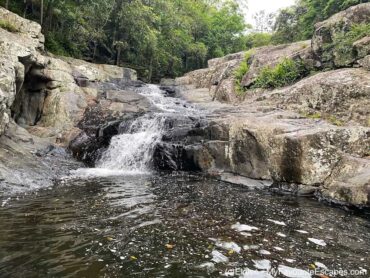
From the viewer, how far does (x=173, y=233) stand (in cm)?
586

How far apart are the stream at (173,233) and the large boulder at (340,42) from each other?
7859 mm

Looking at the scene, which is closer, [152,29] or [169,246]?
[169,246]

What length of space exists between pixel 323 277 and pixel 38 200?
650cm

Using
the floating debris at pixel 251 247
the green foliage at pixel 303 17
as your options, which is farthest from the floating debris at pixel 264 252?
the green foliage at pixel 303 17

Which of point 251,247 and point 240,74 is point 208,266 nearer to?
point 251,247

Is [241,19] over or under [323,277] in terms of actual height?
over

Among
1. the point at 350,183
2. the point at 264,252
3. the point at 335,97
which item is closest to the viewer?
the point at 264,252

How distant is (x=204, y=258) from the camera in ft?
15.9

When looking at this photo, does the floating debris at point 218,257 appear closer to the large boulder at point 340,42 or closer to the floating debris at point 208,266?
the floating debris at point 208,266

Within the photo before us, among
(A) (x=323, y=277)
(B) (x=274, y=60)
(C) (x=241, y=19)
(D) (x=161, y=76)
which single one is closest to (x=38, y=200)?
(A) (x=323, y=277)

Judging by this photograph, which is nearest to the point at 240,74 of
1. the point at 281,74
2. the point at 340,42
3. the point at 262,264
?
the point at 281,74

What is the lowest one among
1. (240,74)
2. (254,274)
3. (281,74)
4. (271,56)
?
(254,274)

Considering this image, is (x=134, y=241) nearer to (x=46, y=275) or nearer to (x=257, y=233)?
(x=46, y=275)

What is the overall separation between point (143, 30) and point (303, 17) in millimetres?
12145
